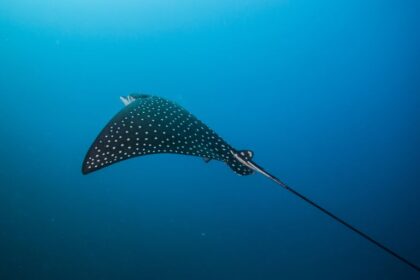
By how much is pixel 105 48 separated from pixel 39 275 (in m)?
18.3

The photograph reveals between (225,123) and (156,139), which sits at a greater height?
(225,123)

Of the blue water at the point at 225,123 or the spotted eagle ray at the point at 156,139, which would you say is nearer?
the spotted eagle ray at the point at 156,139

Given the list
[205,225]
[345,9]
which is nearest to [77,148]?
[205,225]

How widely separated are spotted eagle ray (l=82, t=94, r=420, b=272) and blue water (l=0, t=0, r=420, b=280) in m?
8.71

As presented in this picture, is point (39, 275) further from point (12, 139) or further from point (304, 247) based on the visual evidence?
point (12, 139)

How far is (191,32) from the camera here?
75.9ft

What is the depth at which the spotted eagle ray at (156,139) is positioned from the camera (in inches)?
111

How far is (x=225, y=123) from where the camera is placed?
2427 cm

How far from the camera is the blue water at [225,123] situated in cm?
1227

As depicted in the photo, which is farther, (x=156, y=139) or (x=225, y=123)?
(x=225, y=123)

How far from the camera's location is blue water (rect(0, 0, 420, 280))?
12.3 meters

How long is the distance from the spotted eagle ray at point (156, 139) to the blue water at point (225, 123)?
28.6 ft

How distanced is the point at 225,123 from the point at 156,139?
21.2 metres

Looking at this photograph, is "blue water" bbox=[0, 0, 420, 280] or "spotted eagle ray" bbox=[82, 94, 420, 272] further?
"blue water" bbox=[0, 0, 420, 280]
